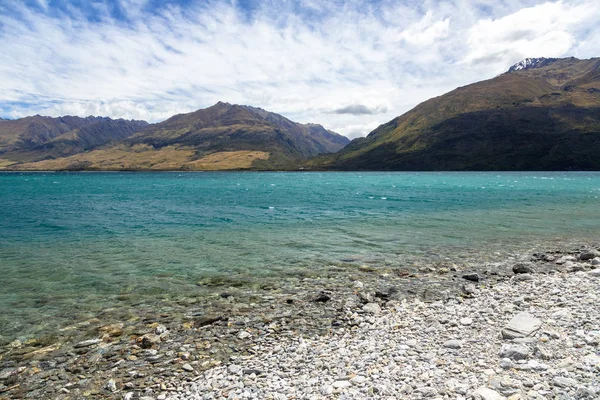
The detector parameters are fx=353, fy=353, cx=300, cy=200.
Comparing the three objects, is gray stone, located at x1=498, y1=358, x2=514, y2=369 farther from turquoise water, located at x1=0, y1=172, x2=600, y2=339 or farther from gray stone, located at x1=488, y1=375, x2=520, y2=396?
turquoise water, located at x1=0, y1=172, x2=600, y2=339

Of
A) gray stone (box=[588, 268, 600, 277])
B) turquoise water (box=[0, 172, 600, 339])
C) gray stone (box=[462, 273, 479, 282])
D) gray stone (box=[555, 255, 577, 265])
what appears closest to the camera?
turquoise water (box=[0, 172, 600, 339])

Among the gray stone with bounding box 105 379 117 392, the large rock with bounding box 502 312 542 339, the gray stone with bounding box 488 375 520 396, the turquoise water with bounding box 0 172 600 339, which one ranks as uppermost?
the gray stone with bounding box 488 375 520 396

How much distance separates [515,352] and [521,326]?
2095 mm

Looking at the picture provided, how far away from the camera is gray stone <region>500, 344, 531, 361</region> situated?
8.72 meters

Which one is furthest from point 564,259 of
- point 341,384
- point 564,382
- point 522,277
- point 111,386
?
point 111,386

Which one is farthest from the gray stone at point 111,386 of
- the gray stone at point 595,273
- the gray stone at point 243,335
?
the gray stone at point 595,273

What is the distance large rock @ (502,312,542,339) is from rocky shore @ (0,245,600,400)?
0.03m

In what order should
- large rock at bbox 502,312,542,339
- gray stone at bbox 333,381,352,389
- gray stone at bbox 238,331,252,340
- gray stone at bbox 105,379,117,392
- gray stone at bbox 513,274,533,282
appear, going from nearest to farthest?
1. gray stone at bbox 333,381,352,389
2. gray stone at bbox 105,379,117,392
3. large rock at bbox 502,312,542,339
4. gray stone at bbox 238,331,252,340
5. gray stone at bbox 513,274,533,282

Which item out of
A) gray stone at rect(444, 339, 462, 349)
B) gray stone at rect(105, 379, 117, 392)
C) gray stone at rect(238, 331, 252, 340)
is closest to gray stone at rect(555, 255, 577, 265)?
gray stone at rect(444, 339, 462, 349)

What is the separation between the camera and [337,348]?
33.9 ft

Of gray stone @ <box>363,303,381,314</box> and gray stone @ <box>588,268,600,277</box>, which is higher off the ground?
gray stone @ <box>588,268,600,277</box>

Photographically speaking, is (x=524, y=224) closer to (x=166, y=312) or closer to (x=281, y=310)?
(x=281, y=310)

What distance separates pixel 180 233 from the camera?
33.4m

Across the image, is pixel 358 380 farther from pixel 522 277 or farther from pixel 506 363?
pixel 522 277
